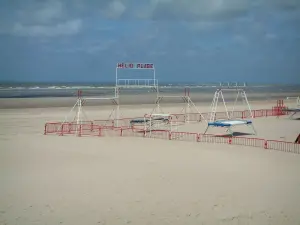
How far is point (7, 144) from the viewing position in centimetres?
2139

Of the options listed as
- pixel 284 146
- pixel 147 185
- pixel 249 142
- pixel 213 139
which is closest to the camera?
pixel 147 185

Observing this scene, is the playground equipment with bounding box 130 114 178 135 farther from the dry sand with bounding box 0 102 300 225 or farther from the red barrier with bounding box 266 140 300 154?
the red barrier with bounding box 266 140 300 154

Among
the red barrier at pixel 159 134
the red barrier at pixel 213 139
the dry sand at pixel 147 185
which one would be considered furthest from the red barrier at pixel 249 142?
the red barrier at pixel 159 134

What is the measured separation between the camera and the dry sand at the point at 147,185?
32.6 ft

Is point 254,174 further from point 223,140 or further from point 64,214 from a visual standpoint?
point 223,140

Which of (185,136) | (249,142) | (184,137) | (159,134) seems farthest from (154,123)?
(249,142)

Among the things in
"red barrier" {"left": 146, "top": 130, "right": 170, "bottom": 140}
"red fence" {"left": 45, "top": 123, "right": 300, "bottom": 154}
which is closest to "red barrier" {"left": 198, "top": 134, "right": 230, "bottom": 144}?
"red fence" {"left": 45, "top": 123, "right": 300, "bottom": 154}

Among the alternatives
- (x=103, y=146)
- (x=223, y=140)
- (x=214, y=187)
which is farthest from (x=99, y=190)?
(x=223, y=140)

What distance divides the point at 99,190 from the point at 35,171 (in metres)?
3.69

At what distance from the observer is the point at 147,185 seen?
1273cm

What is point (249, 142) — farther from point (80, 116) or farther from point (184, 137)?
point (80, 116)

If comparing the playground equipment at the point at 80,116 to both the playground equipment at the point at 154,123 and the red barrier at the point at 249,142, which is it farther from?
the red barrier at the point at 249,142

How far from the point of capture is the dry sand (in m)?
9.92

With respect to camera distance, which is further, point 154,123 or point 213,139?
point 154,123
